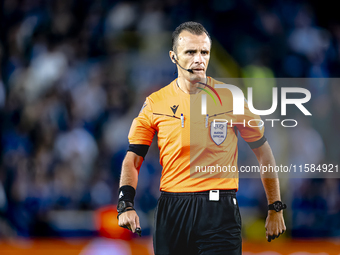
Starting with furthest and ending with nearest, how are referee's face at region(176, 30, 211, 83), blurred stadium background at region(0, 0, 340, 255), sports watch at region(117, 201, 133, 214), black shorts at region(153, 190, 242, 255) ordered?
1. blurred stadium background at region(0, 0, 340, 255)
2. referee's face at region(176, 30, 211, 83)
3. sports watch at region(117, 201, 133, 214)
4. black shorts at region(153, 190, 242, 255)

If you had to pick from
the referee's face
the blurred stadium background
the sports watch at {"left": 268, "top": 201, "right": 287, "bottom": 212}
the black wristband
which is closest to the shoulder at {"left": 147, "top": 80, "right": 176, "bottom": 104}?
the referee's face

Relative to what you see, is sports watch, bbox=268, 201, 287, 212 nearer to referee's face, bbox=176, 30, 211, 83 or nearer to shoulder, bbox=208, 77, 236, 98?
shoulder, bbox=208, 77, 236, 98

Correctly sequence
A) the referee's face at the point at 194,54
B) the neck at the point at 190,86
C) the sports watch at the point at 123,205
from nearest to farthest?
the sports watch at the point at 123,205 → the referee's face at the point at 194,54 → the neck at the point at 190,86

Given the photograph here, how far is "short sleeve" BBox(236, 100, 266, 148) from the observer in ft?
8.79

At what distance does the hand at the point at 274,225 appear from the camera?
2.60m

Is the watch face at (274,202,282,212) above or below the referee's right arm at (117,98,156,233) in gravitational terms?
below

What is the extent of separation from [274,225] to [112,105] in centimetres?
402

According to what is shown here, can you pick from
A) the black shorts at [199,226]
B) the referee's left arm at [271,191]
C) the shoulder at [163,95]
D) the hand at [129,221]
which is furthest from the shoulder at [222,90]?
the hand at [129,221]

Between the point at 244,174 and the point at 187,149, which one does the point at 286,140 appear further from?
the point at 187,149

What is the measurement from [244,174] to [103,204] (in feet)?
6.68

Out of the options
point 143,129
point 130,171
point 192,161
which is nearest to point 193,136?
point 192,161

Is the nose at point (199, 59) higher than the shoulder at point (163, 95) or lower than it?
higher

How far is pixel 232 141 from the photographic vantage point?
2.65 meters

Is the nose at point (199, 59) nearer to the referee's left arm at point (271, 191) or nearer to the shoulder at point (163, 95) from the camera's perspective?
the shoulder at point (163, 95)
